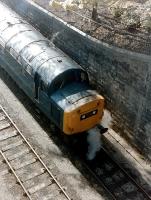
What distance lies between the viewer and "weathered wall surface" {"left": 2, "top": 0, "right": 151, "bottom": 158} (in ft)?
49.0

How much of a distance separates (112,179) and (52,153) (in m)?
2.86

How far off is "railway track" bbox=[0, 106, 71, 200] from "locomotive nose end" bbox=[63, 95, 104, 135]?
75.2 inches

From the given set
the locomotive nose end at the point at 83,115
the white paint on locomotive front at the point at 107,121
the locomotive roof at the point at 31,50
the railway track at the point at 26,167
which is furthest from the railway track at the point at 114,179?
the locomotive roof at the point at 31,50

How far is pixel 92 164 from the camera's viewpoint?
A: 15.3 metres

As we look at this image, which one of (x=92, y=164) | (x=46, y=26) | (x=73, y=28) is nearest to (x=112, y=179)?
(x=92, y=164)

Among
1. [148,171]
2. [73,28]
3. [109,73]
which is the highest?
[73,28]

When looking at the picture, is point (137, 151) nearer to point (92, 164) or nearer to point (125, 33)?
point (92, 164)

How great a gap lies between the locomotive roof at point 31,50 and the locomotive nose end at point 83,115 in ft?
5.37

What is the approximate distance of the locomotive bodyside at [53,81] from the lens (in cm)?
1465

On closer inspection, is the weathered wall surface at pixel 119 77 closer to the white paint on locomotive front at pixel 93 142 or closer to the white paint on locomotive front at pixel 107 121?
the white paint on locomotive front at pixel 107 121

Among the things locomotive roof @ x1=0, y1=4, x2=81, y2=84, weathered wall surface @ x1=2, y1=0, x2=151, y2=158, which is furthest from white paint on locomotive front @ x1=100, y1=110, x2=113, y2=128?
locomotive roof @ x1=0, y1=4, x2=81, y2=84

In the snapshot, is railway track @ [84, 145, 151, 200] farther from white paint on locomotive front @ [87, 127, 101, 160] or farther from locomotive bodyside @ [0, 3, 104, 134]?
locomotive bodyside @ [0, 3, 104, 134]

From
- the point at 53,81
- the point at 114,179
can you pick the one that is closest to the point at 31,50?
the point at 53,81

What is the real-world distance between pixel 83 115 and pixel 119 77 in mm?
2726
